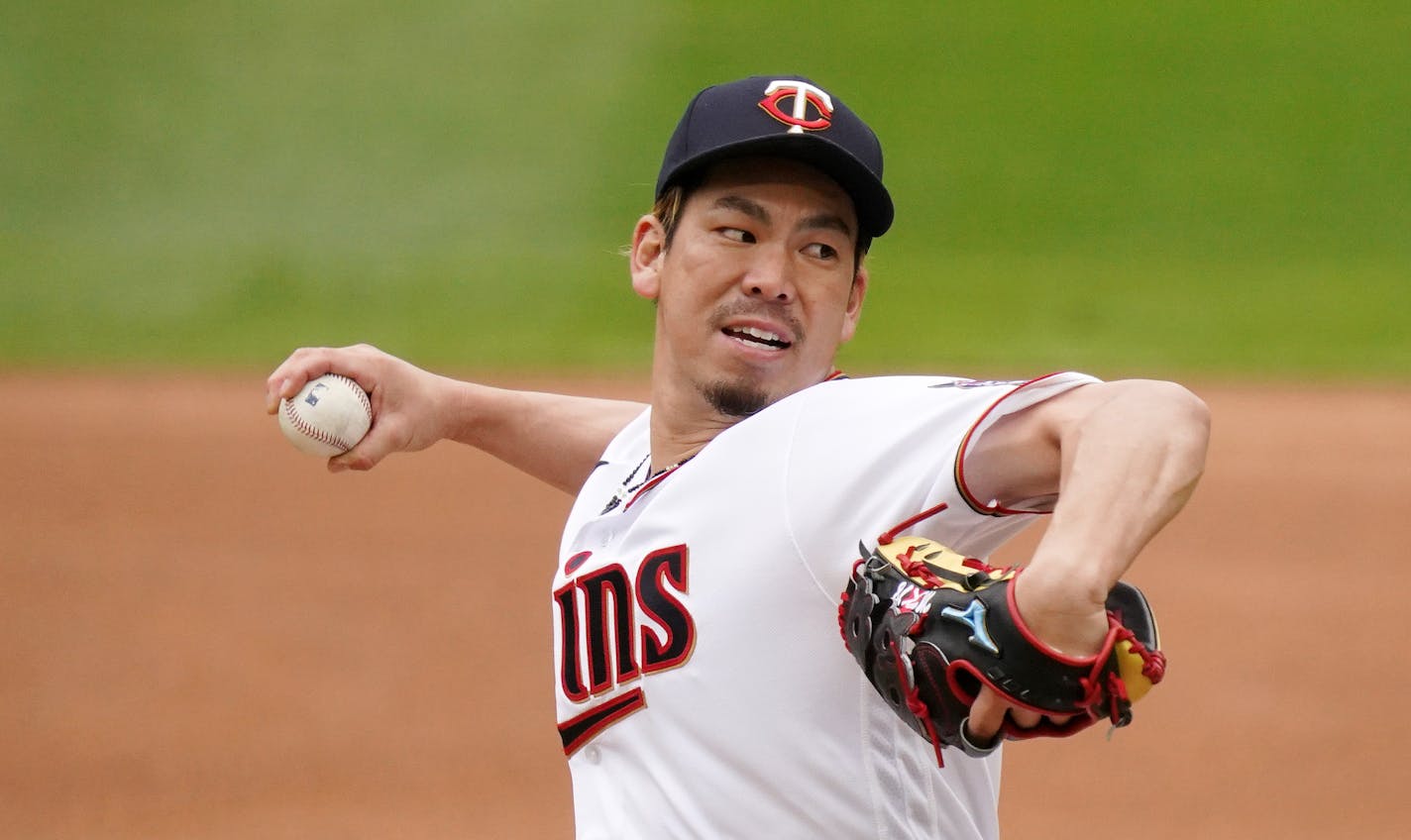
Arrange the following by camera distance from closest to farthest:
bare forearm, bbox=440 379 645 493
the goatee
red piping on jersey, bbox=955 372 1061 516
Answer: red piping on jersey, bbox=955 372 1061 516
the goatee
bare forearm, bbox=440 379 645 493

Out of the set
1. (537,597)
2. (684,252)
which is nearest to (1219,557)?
(537,597)

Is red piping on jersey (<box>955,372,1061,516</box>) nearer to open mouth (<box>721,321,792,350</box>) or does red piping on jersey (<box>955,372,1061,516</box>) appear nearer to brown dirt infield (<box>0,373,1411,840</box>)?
open mouth (<box>721,321,792,350</box>)

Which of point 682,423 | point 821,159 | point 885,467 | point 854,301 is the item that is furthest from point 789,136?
point 885,467

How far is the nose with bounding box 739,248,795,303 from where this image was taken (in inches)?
91.3

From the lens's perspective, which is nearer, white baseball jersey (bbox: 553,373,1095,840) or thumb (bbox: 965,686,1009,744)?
thumb (bbox: 965,686,1009,744)

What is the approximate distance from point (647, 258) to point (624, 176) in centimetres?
1178

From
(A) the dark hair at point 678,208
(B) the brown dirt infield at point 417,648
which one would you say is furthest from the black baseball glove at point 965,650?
(B) the brown dirt infield at point 417,648

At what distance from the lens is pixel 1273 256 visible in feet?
42.9

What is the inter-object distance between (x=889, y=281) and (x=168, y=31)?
8.00 meters

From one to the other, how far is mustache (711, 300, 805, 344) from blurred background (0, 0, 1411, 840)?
3416 mm

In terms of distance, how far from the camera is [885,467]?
1924 mm

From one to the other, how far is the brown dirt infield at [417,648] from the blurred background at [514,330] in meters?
0.02

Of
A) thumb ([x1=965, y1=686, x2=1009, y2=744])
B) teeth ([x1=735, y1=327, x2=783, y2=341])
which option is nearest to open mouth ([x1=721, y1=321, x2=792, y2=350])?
teeth ([x1=735, y1=327, x2=783, y2=341])

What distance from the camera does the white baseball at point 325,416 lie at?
2656mm
